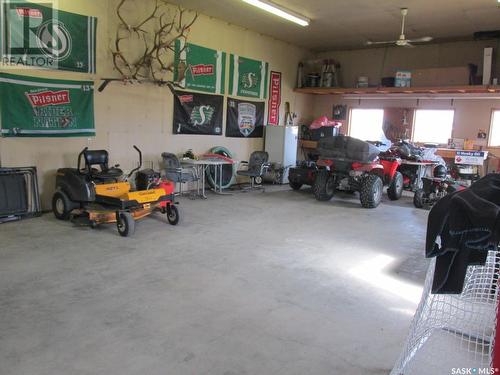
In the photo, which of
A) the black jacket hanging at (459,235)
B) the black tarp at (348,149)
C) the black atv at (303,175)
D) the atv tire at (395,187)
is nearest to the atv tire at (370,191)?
the black tarp at (348,149)

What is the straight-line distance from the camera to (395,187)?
790 centimetres

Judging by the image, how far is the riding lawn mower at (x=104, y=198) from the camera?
193 inches

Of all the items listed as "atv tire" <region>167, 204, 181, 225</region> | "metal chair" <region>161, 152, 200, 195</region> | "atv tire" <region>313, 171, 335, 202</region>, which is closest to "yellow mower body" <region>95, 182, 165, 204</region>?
"atv tire" <region>167, 204, 181, 225</region>

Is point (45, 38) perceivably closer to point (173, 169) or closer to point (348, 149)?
point (173, 169)

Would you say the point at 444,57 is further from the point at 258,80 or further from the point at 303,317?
the point at 303,317

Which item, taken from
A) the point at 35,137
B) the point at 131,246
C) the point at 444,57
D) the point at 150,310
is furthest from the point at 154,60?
the point at 444,57

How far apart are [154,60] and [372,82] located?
571 centimetres

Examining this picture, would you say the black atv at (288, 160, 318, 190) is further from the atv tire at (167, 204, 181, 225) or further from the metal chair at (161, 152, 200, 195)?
the atv tire at (167, 204, 181, 225)

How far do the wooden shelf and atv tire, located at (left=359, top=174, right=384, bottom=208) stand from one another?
9.60ft

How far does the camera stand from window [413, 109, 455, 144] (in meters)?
9.25

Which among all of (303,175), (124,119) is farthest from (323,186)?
(124,119)

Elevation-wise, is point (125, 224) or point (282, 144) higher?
point (282, 144)

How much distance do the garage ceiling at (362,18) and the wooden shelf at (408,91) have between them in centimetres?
111

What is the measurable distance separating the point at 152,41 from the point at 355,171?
417 cm
